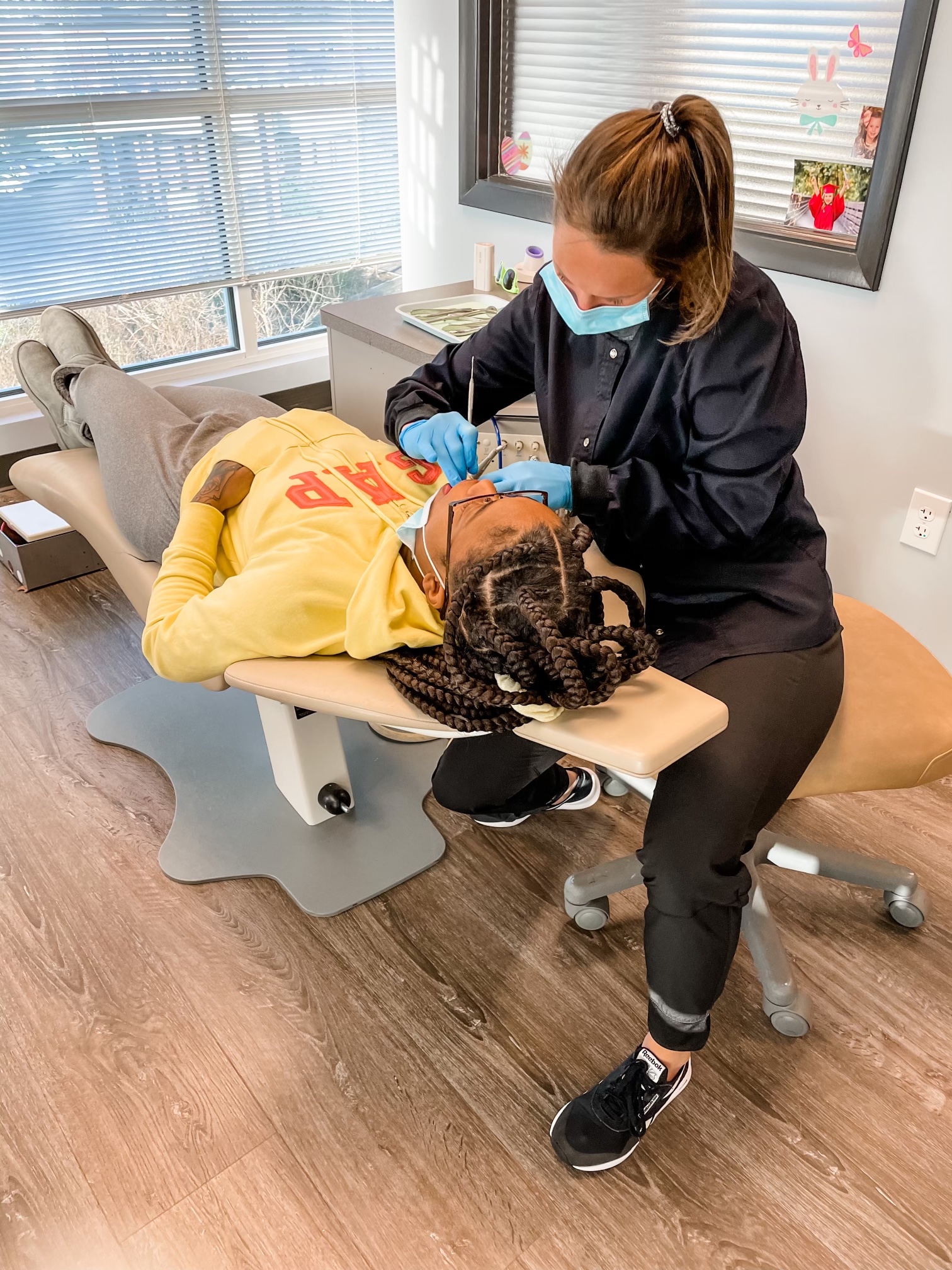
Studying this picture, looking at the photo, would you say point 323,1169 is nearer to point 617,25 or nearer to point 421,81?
point 617,25

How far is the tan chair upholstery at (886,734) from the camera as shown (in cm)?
121

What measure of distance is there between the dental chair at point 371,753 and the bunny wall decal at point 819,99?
42.9 inches

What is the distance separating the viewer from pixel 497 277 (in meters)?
2.49

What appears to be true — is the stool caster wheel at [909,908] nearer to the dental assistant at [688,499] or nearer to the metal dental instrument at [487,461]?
the dental assistant at [688,499]

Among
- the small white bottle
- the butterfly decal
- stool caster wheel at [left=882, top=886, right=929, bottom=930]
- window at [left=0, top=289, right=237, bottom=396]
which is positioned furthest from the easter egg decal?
stool caster wheel at [left=882, top=886, right=929, bottom=930]

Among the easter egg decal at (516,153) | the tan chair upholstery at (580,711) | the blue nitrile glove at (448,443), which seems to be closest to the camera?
the tan chair upholstery at (580,711)

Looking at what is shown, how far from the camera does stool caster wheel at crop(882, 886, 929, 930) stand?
1562 millimetres

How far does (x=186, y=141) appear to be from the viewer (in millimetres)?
2928

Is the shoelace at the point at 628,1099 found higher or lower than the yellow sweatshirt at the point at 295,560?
lower

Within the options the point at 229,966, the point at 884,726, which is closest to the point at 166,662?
the point at 229,966

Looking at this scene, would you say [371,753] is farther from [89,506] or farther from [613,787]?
[89,506]

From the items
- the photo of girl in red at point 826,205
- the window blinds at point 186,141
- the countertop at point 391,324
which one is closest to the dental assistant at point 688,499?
the countertop at point 391,324

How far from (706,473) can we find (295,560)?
21.7 inches

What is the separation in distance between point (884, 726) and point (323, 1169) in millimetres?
943
